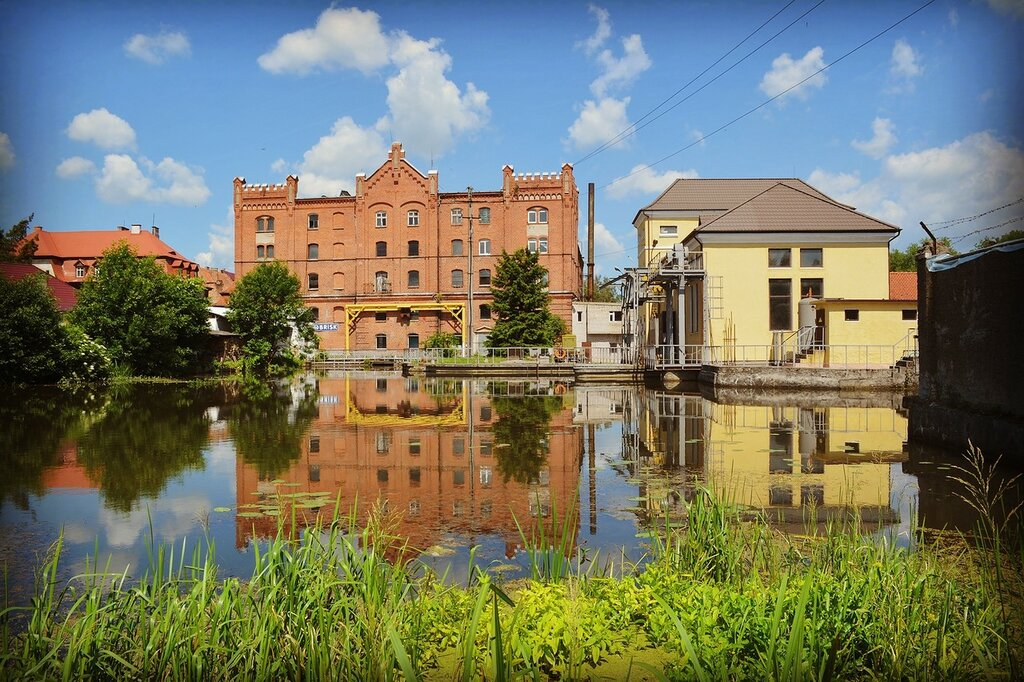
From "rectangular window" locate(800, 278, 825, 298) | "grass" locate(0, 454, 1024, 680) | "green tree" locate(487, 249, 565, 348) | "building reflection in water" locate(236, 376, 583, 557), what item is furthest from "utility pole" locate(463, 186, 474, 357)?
"grass" locate(0, 454, 1024, 680)

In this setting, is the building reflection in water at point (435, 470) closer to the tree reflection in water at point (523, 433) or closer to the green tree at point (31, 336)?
the tree reflection in water at point (523, 433)

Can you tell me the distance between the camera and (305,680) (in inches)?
125

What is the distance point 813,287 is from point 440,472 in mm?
22290

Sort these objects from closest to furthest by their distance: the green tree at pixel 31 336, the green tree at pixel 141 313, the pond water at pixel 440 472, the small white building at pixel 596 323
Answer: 1. the pond water at pixel 440 472
2. the green tree at pixel 31 336
3. the green tree at pixel 141 313
4. the small white building at pixel 596 323

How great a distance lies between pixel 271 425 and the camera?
15516mm

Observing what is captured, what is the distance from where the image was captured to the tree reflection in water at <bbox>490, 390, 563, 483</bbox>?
10351 mm

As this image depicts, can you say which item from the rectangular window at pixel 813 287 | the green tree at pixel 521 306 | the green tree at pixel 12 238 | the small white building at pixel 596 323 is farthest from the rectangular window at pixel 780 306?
the green tree at pixel 12 238

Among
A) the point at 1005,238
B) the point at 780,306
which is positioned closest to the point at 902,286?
the point at 780,306

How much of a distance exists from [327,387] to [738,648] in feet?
85.0

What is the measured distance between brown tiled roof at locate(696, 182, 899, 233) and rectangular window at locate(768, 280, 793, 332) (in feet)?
6.97

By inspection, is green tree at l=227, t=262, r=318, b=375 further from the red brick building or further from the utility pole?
the utility pole

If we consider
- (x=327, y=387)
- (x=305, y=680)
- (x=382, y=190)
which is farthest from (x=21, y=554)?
(x=382, y=190)

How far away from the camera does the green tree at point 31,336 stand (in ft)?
72.5

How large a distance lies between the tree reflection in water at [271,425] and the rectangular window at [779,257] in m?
17.4
